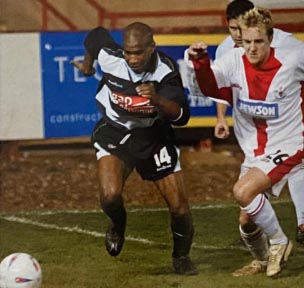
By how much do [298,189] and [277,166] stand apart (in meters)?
0.53

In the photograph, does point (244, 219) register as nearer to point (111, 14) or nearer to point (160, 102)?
point (160, 102)

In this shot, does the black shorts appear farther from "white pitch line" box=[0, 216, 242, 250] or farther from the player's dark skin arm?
"white pitch line" box=[0, 216, 242, 250]

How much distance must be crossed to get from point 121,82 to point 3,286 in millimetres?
1771

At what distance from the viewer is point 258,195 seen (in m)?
7.16

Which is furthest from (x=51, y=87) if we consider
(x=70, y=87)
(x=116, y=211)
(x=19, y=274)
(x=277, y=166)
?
(x=19, y=274)

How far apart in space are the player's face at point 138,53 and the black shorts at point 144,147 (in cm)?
39

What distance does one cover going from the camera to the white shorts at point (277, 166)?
7.25 meters

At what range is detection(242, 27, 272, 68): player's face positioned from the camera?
23.3 feet

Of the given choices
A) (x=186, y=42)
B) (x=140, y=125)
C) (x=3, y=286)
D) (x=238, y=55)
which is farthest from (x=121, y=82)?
(x=186, y=42)

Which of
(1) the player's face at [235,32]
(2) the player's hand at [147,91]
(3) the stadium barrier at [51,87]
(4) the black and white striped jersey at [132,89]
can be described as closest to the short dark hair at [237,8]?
(1) the player's face at [235,32]

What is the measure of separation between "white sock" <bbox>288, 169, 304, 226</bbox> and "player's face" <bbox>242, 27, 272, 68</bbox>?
0.76 m

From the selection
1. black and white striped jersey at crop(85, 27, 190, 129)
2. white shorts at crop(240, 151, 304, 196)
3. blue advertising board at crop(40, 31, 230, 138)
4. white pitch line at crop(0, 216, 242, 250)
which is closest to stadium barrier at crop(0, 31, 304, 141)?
blue advertising board at crop(40, 31, 230, 138)

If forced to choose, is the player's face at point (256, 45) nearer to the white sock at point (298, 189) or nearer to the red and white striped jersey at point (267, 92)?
the red and white striped jersey at point (267, 92)

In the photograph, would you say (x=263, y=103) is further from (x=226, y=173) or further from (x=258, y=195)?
(x=226, y=173)
